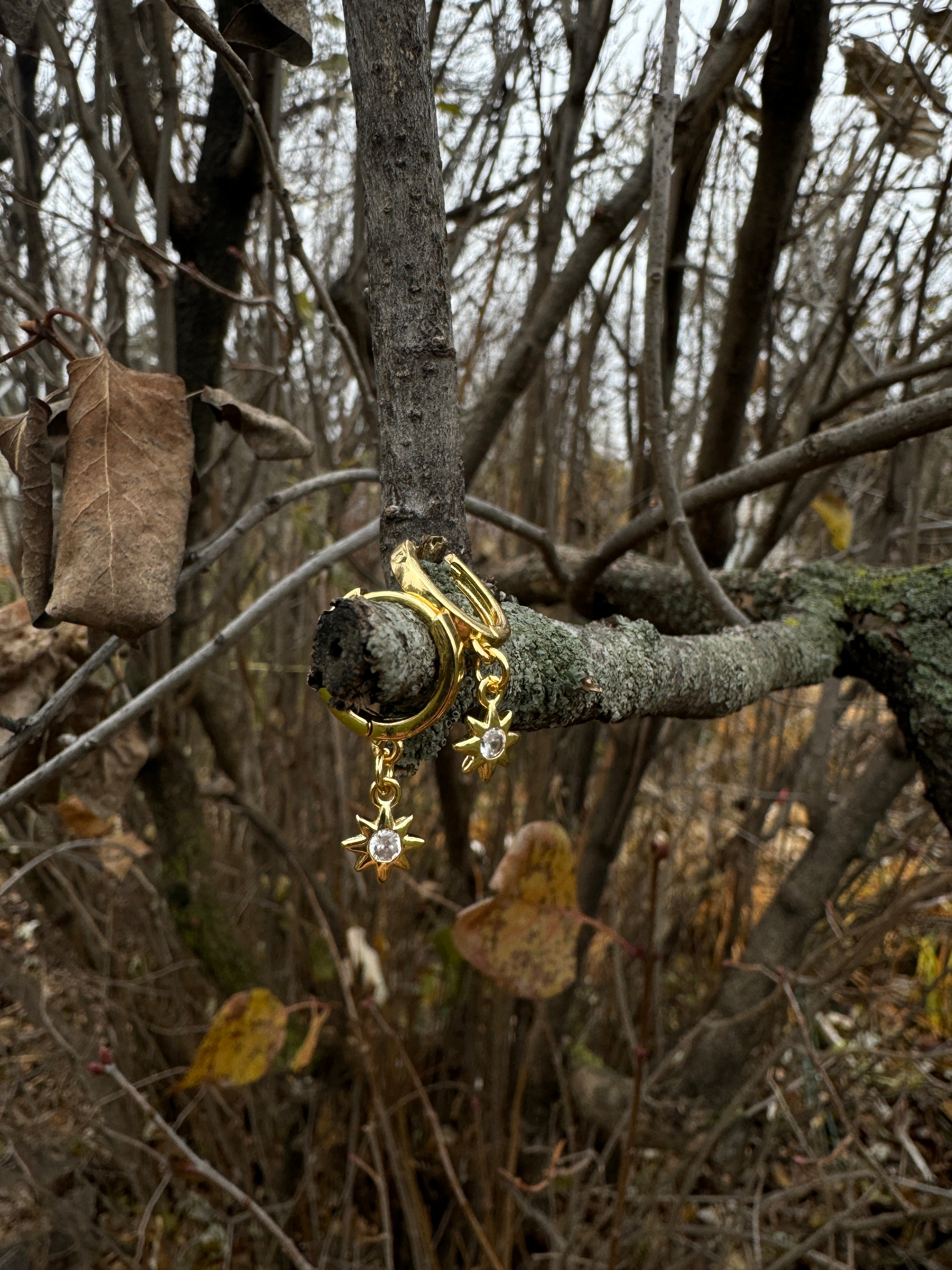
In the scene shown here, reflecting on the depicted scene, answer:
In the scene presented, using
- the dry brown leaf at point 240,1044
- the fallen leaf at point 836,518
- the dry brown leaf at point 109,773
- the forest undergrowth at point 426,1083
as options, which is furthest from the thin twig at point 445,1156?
the fallen leaf at point 836,518

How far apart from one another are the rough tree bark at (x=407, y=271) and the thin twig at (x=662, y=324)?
0.86ft

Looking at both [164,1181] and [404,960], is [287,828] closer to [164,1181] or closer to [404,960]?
[404,960]

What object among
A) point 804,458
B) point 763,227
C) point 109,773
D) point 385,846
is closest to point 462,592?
point 385,846

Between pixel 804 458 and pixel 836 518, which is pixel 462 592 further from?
pixel 836 518

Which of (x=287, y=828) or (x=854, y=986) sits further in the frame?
(x=854, y=986)

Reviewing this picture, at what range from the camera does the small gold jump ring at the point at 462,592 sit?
43 cm

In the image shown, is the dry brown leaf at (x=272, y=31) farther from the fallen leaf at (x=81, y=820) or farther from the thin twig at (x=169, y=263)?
the fallen leaf at (x=81, y=820)

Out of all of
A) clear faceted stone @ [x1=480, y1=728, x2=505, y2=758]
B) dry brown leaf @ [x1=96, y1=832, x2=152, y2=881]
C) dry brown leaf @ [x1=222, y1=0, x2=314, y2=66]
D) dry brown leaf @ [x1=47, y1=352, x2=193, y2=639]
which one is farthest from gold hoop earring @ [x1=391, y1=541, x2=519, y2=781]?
dry brown leaf @ [x1=96, y1=832, x2=152, y2=881]

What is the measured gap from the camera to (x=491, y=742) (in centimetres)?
45

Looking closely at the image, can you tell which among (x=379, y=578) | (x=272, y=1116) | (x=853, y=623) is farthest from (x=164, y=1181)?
(x=853, y=623)

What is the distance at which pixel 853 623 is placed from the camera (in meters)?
0.87

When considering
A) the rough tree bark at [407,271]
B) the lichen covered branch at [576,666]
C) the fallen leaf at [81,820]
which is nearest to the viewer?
the lichen covered branch at [576,666]

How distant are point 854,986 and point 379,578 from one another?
1898mm

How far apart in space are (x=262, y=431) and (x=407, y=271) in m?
0.24
